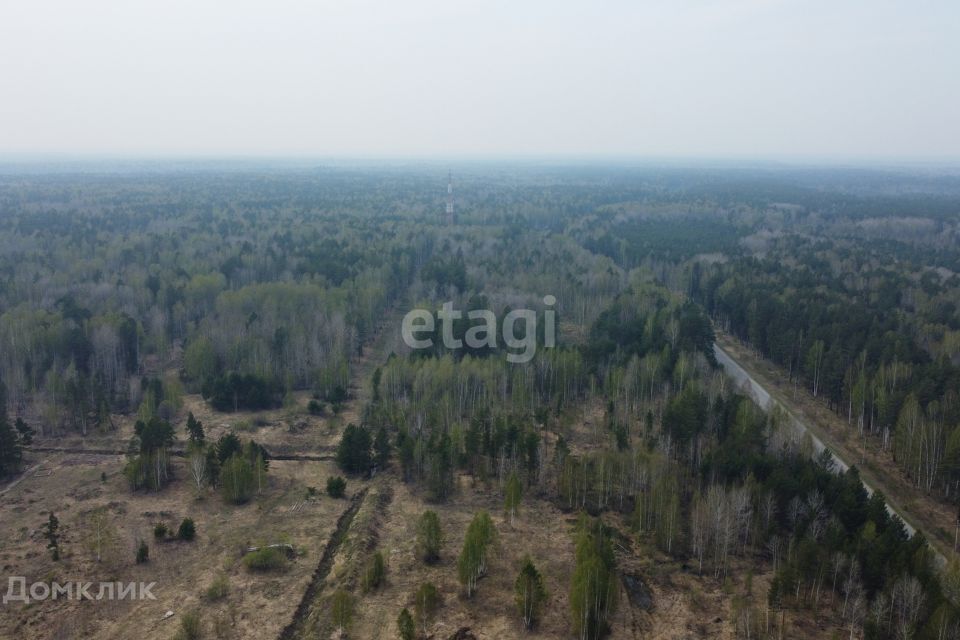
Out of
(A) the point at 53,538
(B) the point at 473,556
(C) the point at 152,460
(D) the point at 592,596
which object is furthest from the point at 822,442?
(A) the point at 53,538

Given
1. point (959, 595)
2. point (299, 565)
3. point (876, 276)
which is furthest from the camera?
point (876, 276)

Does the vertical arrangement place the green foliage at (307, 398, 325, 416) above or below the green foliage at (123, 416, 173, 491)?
below

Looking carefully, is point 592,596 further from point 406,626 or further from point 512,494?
point 512,494

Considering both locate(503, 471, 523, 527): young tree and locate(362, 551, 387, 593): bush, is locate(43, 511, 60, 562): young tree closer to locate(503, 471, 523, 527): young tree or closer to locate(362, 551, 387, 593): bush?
locate(362, 551, 387, 593): bush

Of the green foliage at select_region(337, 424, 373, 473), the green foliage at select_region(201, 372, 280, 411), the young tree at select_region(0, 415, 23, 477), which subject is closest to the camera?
the young tree at select_region(0, 415, 23, 477)

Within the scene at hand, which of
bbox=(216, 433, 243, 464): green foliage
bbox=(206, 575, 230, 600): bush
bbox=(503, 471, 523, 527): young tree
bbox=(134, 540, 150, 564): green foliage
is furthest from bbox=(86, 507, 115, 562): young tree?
bbox=(503, 471, 523, 527): young tree

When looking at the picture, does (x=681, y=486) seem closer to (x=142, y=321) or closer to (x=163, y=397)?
(x=163, y=397)

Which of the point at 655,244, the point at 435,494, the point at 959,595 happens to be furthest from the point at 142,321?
the point at 655,244
